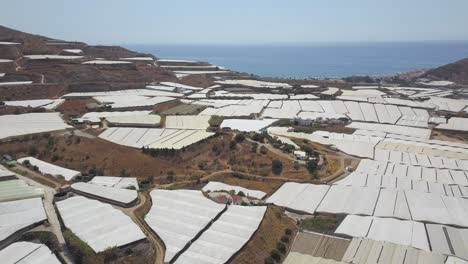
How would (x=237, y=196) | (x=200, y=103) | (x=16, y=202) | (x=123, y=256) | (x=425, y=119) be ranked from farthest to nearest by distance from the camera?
(x=200, y=103) < (x=425, y=119) < (x=237, y=196) < (x=16, y=202) < (x=123, y=256)

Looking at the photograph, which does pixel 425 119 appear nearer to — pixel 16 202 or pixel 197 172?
pixel 197 172

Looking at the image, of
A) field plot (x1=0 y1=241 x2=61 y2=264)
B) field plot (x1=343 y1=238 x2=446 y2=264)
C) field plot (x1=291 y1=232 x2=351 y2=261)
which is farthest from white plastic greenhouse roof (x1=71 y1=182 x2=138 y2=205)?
field plot (x1=343 y1=238 x2=446 y2=264)

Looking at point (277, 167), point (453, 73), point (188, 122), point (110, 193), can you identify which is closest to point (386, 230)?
point (277, 167)

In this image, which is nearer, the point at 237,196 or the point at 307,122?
the point at 237,196

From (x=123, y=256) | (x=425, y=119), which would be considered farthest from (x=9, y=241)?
(x=425, y=119)

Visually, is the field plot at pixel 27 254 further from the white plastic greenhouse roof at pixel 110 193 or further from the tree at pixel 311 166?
the tree at pixel 311 166

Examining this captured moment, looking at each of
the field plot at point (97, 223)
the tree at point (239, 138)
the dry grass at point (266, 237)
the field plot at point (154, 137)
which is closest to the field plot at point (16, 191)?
the field plot at point (97, 223)
